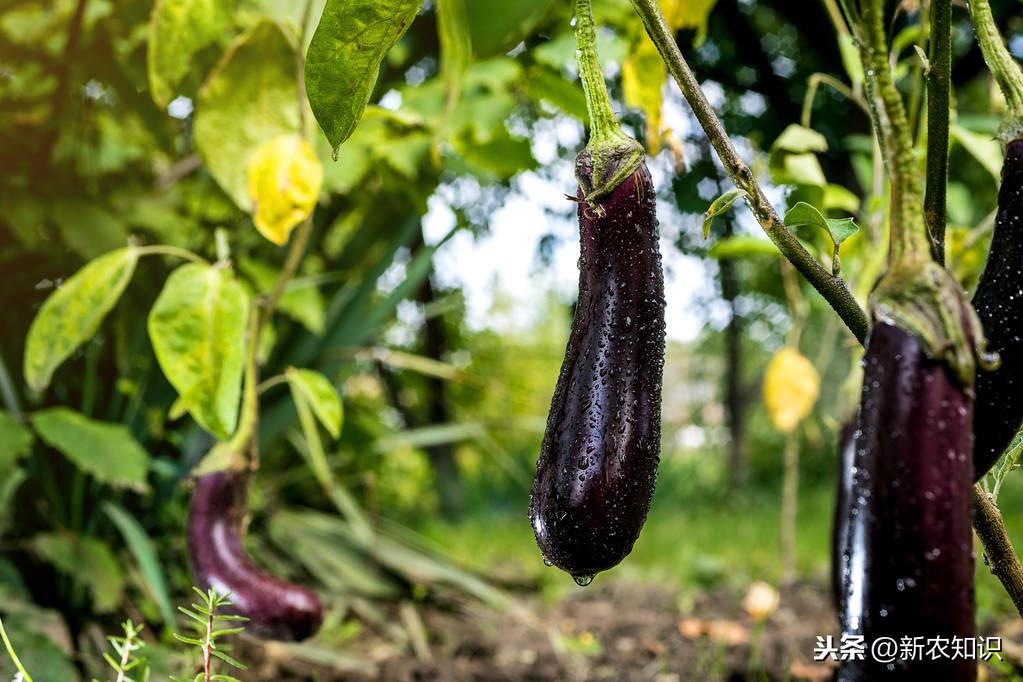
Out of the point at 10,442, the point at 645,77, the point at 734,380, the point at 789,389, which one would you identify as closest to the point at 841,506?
the point at 645,77

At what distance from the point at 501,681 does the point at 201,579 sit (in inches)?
27.9

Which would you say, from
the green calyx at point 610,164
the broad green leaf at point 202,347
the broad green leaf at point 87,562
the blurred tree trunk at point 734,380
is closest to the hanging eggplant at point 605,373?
the green calyx at point 610,164

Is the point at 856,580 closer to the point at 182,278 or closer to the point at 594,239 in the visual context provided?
the point at 594,239

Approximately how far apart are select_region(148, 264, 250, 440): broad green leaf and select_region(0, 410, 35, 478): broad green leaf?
0.58 m

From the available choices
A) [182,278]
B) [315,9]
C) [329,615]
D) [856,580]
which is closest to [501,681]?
[329,615]

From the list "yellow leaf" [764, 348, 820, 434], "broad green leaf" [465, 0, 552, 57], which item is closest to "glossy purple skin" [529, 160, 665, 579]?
"broad green leaf" [465, 0, 552, 57]

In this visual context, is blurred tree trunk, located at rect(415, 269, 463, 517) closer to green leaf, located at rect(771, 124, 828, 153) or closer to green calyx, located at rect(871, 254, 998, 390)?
green leaf, located at rect(771, 124, 828, 153)

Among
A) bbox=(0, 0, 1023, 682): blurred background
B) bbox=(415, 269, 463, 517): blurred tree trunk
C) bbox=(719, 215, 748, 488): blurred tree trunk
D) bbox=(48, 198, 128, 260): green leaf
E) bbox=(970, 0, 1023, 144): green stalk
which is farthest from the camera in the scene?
bbox=(719, 215, 748, 488): blurred tree trunk

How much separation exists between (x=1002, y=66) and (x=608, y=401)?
285 mm

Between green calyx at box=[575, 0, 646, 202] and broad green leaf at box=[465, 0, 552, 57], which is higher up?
broad green leaf at box=[465, 0, 552, 57]

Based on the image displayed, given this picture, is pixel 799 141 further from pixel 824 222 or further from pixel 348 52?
pixel 348 52

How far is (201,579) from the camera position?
40.3 inches

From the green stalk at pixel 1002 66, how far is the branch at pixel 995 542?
0.72ft

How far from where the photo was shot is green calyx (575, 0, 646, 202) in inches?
20.9
